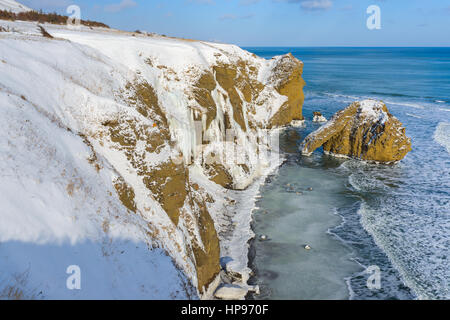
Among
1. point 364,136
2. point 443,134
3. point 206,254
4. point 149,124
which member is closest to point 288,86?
point 364,136

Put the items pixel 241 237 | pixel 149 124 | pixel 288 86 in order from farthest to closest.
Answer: pixel 288 86, pixel 241 237, pixel 149 124

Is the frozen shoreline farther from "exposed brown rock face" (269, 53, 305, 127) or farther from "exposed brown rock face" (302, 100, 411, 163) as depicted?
"exposed brown rock face" (269, 53, 305, 127)
